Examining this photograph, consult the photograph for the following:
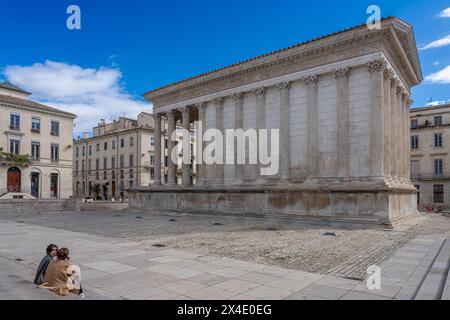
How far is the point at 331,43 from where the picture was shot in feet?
72.8

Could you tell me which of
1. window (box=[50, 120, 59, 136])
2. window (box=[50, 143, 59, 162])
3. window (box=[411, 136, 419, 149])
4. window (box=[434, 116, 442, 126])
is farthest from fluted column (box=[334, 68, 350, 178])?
window (box=[50, 143, 59, 162])

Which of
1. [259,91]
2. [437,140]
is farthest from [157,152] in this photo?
[437,140]

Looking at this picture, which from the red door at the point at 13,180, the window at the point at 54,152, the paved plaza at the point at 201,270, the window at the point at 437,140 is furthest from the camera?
the window at the point at 437,140

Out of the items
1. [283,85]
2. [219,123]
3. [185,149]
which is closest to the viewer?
[283,85]

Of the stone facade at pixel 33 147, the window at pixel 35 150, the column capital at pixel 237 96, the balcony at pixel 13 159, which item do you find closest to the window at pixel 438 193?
the column capital at pixel 237 96

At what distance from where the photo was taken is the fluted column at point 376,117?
20.1 meters

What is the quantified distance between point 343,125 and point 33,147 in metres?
38.7

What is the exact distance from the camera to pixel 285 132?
2462 cm

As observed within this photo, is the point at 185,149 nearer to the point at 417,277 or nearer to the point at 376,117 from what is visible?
the point at 376,117

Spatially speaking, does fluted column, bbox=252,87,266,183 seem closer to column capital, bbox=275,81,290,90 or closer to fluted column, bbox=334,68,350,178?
column capital, bbox=275,81,290,90

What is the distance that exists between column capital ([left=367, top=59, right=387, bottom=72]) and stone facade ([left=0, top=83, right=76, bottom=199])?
129ft

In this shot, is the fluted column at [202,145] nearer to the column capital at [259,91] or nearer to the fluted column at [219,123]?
the fluted column at [219,123]
